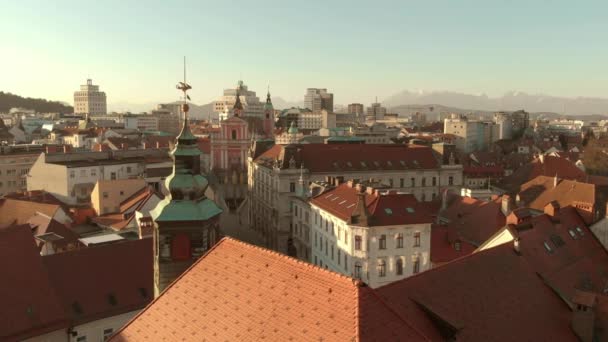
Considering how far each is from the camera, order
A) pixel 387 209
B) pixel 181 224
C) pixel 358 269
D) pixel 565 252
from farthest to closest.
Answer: pixel 387 209
pixel 358 269
pixel 565 252
pixel 181 224

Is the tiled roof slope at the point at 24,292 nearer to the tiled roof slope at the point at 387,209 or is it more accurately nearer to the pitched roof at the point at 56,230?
the pitched roof at the point at 56,230

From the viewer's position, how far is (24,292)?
25078mm

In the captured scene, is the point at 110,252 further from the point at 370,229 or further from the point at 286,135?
the point at 286,135

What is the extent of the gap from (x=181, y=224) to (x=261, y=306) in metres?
7.12

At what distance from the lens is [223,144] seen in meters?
95.8

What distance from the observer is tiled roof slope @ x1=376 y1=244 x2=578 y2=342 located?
16.0m

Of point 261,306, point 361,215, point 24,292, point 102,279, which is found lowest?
point 102,279

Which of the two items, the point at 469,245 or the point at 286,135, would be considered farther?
the point at 286,135

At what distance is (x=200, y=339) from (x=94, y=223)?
3616 centimetres

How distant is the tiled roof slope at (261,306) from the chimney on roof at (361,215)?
1018 inches

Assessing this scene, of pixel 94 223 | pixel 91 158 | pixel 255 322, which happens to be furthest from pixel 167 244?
pixel 91 158

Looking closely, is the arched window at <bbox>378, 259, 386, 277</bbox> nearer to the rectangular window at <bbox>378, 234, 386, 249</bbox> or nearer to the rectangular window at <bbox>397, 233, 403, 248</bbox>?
the rectangular window at <bbox>378, 234, 386, 249</bbox>

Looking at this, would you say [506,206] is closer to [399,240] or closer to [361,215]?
[399,240]

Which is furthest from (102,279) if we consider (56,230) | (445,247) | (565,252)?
(445,247)
